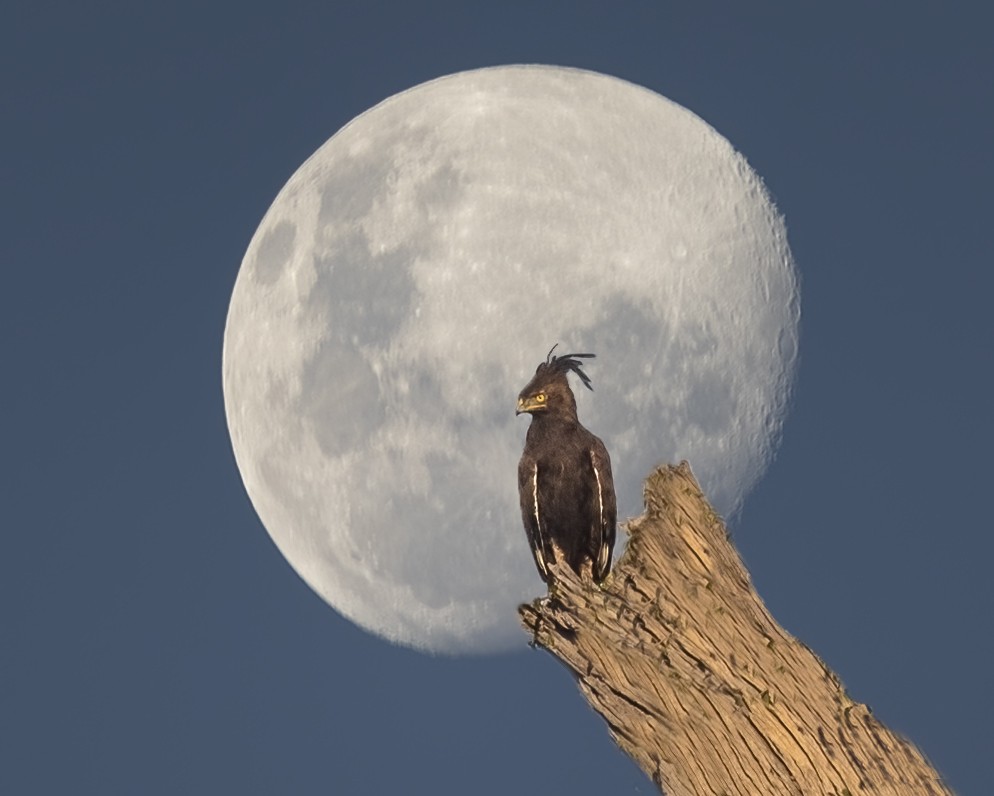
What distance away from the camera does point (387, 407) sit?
810 inches

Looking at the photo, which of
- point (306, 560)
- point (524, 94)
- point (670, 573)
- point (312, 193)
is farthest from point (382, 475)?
point (670, 573)

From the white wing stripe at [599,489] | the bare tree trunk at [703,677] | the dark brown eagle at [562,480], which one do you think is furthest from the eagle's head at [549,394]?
the bare tree trunk at [703,677]

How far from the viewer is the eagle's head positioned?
42.8 ft

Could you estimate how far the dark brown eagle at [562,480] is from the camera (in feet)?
42.5

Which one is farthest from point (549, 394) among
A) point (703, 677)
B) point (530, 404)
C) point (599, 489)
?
point (703, 677)

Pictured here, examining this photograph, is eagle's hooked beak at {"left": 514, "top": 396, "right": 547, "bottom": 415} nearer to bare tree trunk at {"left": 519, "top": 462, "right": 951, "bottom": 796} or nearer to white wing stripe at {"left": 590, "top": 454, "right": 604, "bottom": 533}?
white wing stripe at {"left": 590, "top": 454, "right": 604, "bottom": 533}

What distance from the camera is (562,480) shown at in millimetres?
12914

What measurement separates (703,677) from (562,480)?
3923mm

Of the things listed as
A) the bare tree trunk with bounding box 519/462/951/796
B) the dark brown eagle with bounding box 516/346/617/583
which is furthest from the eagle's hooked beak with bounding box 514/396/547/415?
the bare tree trunk with bounding box 519/462/951/796

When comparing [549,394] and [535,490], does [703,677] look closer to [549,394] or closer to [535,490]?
[535,490]

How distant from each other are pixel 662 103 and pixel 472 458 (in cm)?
664

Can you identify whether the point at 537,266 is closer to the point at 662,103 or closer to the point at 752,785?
the point at 662,103

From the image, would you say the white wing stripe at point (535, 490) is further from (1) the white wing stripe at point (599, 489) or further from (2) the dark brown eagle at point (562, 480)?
(1) the white wing stripe at point (599, 489)

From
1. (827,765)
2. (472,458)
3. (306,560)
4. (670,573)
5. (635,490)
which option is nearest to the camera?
(827,765)
